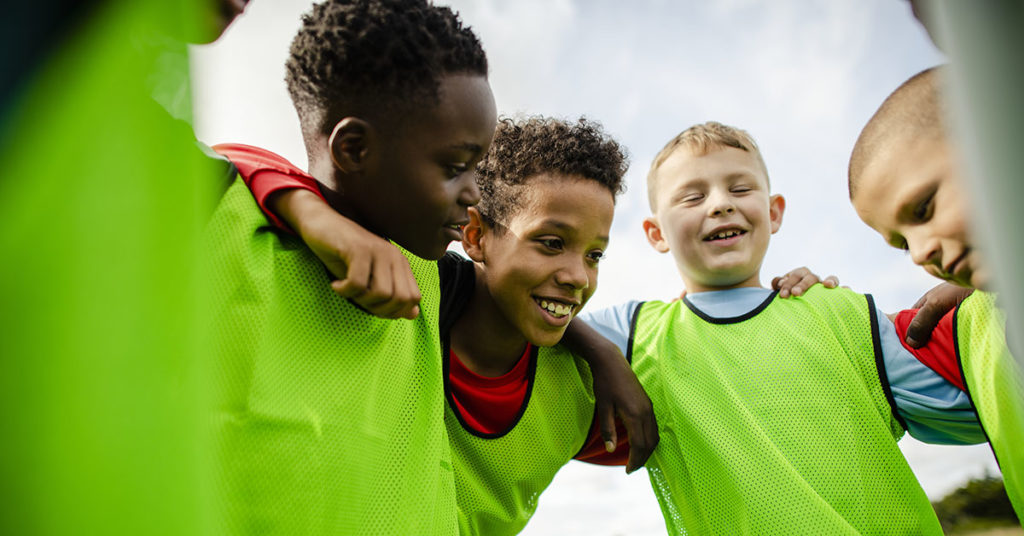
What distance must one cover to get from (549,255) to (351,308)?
2.85ft

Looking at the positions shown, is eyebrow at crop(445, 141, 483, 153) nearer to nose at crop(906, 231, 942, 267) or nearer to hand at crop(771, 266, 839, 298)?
nose at crop(906, 231, 942, 267)

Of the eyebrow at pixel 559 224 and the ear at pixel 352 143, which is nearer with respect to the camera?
the ear at pixel 352 143

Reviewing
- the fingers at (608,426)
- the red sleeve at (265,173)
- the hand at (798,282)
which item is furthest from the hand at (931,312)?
the red sleeve at (265,173)

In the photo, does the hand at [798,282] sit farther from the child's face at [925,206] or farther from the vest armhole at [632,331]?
the child's face at [925,206]

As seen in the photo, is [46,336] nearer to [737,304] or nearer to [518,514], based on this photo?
[518,514]

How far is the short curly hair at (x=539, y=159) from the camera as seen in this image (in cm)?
234

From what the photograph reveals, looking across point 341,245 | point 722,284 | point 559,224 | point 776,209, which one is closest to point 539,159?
point 559,224

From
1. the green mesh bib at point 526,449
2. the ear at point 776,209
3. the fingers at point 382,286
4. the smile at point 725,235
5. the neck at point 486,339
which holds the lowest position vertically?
the green mesh bib at point 526,449

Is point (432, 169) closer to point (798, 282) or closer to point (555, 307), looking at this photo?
point (555, 307)

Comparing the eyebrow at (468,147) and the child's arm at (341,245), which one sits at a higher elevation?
the eyebrow at (468,147)

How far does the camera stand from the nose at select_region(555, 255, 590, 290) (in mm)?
2156

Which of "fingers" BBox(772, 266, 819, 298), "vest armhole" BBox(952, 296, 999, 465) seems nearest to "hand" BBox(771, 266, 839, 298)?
"fingers" BBox(772, 266, 819, 298)

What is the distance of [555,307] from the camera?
217 cm

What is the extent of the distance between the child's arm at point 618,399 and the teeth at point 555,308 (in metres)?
0.18
